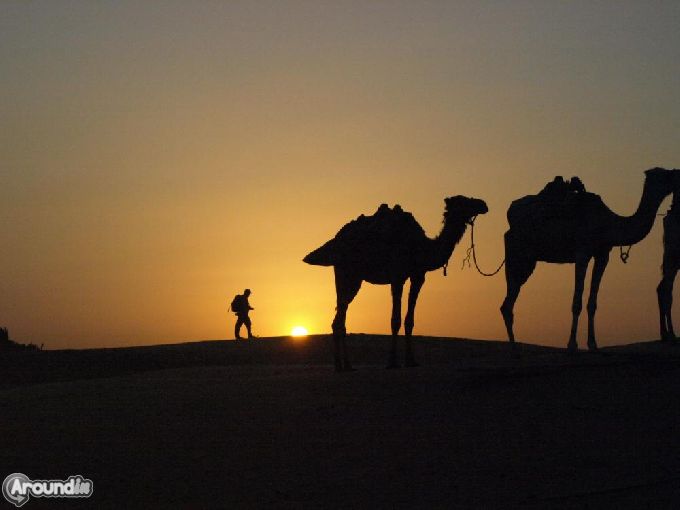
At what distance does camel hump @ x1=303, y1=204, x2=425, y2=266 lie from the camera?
20328 mm

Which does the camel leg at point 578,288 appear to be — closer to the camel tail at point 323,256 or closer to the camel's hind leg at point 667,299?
the camel's hind leg at point 667,299

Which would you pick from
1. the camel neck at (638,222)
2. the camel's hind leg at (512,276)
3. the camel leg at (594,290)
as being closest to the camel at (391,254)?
the camel's hind leg at (512,276)

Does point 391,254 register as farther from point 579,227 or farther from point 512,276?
point 579,227

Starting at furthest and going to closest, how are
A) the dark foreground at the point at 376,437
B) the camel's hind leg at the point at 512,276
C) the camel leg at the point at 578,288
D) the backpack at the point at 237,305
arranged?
the backpack at the point at 237,305 → the camel's hind leg at the point at 512,276 → the camel leg at the point at 578,288 → the dark foreground at the point at 376,437

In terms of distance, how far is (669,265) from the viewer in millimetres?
20766

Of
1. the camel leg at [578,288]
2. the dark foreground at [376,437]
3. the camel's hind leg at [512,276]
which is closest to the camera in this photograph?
the dark foreground at [376,437]

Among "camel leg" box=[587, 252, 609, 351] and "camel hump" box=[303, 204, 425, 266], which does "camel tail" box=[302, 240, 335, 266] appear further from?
"camel leg" box=[587, 252, 609, 351]

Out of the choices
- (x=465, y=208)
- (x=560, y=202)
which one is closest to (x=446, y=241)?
(x=465, y=208)

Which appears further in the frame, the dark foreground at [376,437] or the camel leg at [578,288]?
the camel leg at [578,288]

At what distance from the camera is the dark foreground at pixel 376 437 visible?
11.9 meters

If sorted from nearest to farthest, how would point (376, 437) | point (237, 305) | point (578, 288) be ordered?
point (376, 437)
point (578, 288)
point (237, 305)

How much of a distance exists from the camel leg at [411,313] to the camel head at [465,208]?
1.31 metres

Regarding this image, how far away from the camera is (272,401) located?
1590 centimetres

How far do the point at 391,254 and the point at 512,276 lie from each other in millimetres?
2364
